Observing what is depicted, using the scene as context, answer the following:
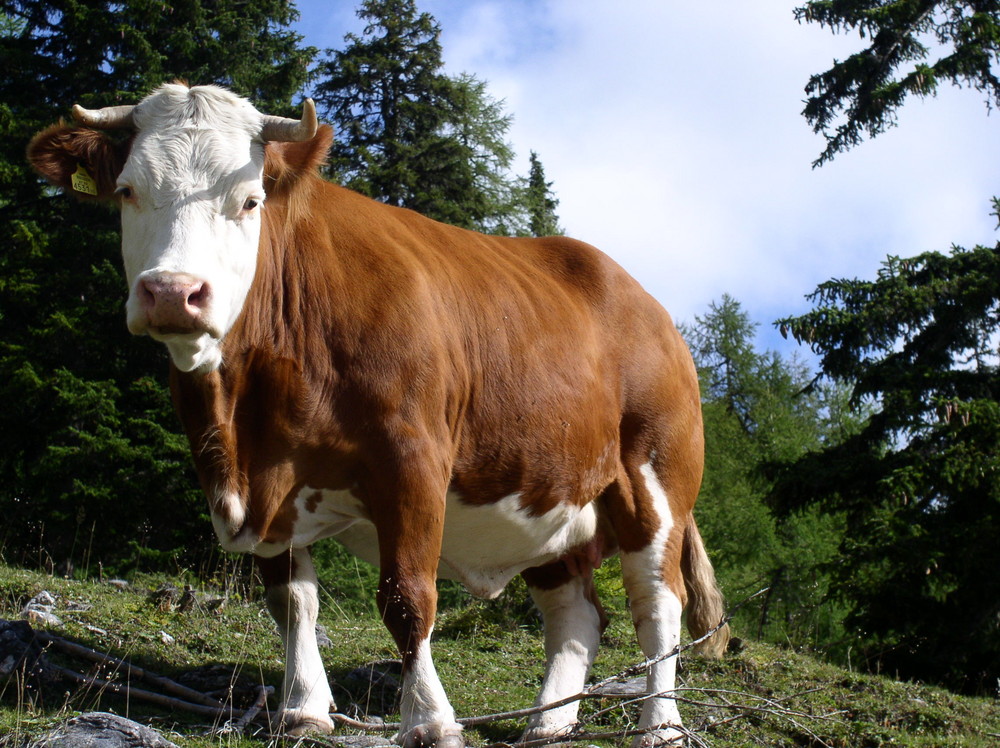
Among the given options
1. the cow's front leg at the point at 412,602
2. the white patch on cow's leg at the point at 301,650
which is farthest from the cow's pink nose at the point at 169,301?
the white patch on cow's leg at the point at 301,650

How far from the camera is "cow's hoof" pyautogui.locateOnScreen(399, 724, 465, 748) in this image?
3.94 m

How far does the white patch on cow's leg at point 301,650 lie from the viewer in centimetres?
466

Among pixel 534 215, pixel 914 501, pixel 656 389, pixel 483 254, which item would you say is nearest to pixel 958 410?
pixel 914 501

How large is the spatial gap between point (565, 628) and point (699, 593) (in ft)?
3.05

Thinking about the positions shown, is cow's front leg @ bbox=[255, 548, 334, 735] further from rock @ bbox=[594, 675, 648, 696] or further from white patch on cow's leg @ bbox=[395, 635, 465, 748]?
rock @ bbox=[594, 675, 648, 696]

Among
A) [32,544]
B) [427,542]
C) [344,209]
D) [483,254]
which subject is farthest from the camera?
[32,544]

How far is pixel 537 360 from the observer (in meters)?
5.17

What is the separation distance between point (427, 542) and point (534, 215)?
883 inches

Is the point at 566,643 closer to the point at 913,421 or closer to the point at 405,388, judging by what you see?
the point at 405,388

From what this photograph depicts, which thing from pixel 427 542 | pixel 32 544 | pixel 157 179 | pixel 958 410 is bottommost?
pixel 32 544

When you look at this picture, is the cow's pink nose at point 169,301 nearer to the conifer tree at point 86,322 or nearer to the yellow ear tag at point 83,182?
the yellow ear tag at point 83,182

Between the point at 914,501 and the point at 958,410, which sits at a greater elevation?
the point at 958,410

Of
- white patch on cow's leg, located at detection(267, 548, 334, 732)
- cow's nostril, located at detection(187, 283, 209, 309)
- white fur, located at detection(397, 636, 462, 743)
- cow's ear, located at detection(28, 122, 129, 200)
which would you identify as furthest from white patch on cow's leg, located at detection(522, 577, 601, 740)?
cow's ear, located at detection(28, 122, 129, 200)

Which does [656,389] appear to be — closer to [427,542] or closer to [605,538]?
[605,538]
